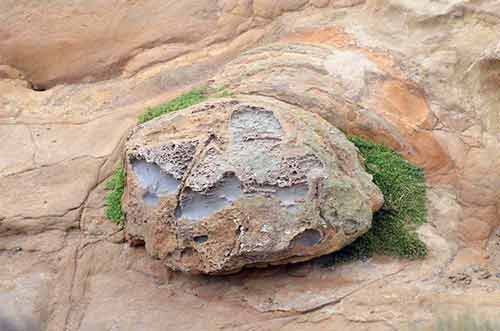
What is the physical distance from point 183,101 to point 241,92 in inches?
23.6

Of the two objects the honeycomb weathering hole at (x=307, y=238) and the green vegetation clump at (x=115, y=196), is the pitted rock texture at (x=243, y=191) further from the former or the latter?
the green vegetation clump at (x=115, y=196)

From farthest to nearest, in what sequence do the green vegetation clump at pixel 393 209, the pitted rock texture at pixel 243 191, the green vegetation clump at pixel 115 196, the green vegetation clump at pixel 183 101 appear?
the green vegetation clump at pixel 183 101
the green vegetation clump at pixel 115 196
the green vegetation clump at pixel 393 209
the pitted rock texture at pixel 243 191

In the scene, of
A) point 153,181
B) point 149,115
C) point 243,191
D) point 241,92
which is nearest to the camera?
point 243,191

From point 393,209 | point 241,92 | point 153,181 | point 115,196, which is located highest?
point 241,92

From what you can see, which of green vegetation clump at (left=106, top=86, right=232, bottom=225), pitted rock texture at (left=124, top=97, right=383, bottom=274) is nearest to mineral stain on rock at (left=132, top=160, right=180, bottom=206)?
pitted rock texture at (left=124, top=97, right=383, bottom=274)

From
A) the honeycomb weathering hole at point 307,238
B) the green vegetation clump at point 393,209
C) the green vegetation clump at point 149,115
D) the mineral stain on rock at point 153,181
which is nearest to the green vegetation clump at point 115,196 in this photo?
the green vegetation clump at point 149,115

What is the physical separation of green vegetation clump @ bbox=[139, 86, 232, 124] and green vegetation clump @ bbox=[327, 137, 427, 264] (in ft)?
4.23

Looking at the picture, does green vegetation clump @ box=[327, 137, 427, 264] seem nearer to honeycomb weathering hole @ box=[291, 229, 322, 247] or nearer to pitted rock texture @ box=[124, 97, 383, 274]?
pitted rock texture @ box=[124, 97, 383, 274]

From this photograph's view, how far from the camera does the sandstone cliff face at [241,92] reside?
5.18 meters

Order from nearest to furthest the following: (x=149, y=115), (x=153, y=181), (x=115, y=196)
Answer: (x=153, y=181)
(x=115, y=196)
(x=149, y=115)

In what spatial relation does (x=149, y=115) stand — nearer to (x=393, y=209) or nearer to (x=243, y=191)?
(x=243, y=191)

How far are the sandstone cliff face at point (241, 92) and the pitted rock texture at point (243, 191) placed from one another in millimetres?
342

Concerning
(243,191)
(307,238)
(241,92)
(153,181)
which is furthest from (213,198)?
(241,92)

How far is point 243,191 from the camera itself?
4.98 m
